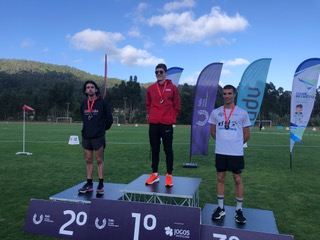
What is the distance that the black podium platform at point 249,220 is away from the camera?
372 centimetres

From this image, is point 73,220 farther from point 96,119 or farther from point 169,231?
point 96,119

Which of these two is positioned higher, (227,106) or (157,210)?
(227,106)

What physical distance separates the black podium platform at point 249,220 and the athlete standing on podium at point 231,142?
94 mm

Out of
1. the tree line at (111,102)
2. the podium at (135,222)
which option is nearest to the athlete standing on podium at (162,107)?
the podium at (135,222)

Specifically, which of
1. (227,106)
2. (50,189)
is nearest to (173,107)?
(227,106)

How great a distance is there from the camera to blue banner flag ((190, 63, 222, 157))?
346 inches

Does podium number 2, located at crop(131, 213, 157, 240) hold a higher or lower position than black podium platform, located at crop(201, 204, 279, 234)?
higher

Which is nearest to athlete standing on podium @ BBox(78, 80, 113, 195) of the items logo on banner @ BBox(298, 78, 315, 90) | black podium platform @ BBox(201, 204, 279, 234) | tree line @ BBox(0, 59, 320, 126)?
black podium platform @ BBox(201, 204, 279, 234)

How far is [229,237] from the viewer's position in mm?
3174

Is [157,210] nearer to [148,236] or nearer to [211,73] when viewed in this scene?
[148,236]

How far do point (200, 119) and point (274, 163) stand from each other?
132 inches

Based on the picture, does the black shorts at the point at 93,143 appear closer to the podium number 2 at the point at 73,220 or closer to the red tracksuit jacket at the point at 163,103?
the red tracksuit jacket at the point at 163,103

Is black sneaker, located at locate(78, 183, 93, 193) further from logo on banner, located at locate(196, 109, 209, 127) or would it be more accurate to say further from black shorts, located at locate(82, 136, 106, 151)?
logo on banner, located at locate(196, 109, 209, 127)

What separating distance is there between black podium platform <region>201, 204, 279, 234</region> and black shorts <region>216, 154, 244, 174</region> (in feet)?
2.20
